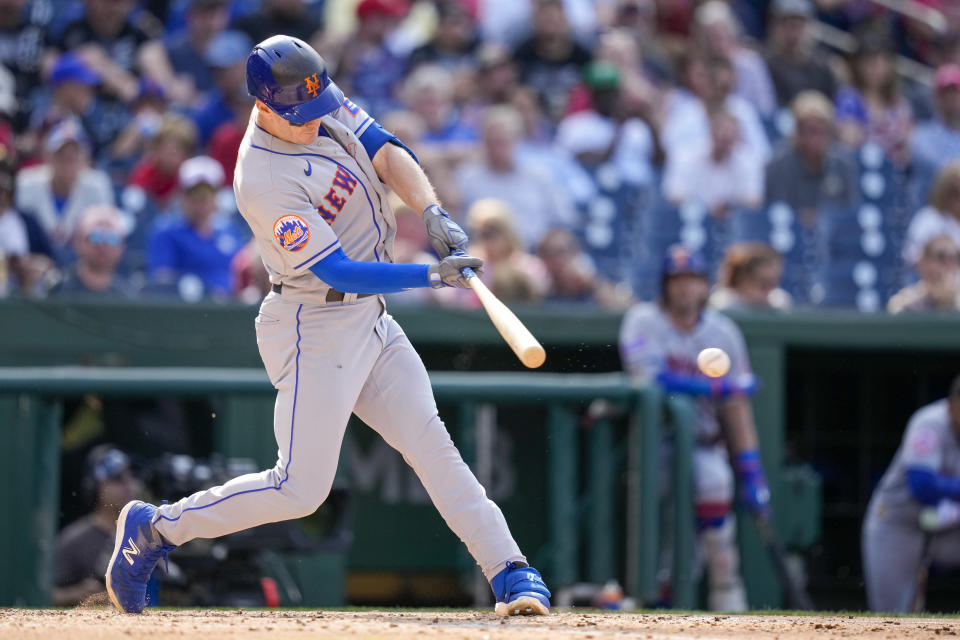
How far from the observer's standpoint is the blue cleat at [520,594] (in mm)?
4195

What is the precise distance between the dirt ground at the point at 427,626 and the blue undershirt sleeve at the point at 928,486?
233cm

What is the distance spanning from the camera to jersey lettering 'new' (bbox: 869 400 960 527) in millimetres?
6848

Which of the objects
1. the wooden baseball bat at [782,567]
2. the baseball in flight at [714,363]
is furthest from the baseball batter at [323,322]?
the wooden baseball bat at [782,567]

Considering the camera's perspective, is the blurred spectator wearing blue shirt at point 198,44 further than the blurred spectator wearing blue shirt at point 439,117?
Yes

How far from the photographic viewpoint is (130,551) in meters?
4.36

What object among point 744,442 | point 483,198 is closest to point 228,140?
point 483,198

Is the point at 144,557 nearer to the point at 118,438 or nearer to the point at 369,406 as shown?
the point at 369,406

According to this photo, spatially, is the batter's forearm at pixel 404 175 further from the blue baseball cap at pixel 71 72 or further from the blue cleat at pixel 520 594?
the blue baseball cap at pixel 71 72

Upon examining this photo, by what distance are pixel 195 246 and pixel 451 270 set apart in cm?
373

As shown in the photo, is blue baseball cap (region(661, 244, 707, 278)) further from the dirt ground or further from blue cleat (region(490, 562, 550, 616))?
blue cleat (region(490, 562, 550, 616))

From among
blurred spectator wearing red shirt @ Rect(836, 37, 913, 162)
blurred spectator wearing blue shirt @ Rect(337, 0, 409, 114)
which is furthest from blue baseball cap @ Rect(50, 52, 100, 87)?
blurred spectator wearing red shirt @ Rect(836, 37, 913, 162)

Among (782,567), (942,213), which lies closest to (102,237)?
(782,567)

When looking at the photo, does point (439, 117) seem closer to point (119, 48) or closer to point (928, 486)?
point (119, 48)

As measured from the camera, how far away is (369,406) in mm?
4273
